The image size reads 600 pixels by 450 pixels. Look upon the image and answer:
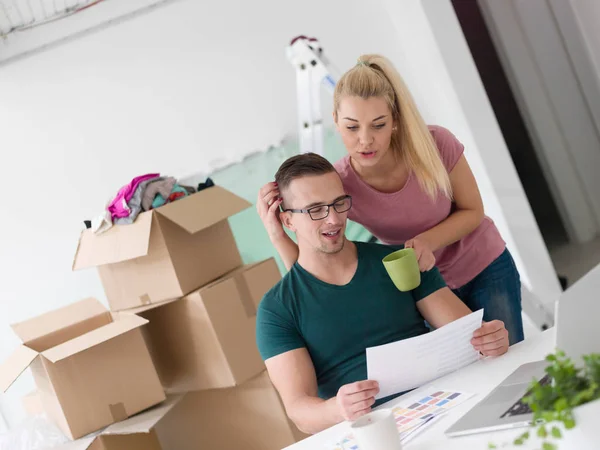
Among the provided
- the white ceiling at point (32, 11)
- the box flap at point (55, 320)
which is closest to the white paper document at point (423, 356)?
the box flap at point (55, 320)

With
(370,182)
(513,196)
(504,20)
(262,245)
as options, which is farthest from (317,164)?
(504,20)

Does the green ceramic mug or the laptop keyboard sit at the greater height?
the green ceramic mug

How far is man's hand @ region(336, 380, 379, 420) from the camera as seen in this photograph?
136cm

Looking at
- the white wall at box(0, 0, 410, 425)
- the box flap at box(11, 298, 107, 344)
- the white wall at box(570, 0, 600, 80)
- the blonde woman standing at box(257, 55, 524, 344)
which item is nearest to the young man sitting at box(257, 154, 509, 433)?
the blonde woman standing at box(257, 55, 524, 344)

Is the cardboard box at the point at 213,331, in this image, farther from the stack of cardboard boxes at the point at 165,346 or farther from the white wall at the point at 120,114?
the white wall at the point at 120,114

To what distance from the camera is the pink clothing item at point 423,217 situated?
1.96 metres

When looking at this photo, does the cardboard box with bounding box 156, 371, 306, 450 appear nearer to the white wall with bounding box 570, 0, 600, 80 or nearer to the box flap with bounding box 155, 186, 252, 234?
the box flap with bounding box 155, 186, 252, 234

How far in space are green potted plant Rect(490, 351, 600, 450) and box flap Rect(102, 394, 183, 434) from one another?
5.81 ft

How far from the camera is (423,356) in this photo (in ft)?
4.74

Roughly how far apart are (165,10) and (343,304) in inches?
92.6

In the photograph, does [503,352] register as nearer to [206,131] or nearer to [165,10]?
[206,131]

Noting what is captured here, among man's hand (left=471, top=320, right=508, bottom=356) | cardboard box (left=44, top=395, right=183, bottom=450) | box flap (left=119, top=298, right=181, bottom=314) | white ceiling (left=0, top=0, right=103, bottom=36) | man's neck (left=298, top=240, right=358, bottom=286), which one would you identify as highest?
white ceiling (left=0, top=0, right=103, bottom=36)

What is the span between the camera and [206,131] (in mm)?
3658

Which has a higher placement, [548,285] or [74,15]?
[74,15]
